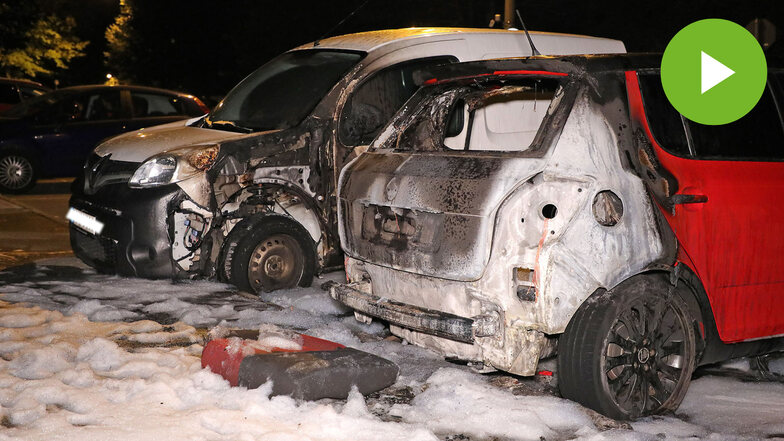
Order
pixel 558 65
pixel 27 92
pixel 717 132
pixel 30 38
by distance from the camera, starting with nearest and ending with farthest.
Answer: pixel 558 65, pixel 717 132, pixel 27 92, pixel 30 38

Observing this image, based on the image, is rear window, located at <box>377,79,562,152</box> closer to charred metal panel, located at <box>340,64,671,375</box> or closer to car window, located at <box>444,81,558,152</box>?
car window, located at <box>444,81,558,152</box>

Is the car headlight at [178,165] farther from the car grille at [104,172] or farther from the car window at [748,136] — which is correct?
the car window at [748,136]

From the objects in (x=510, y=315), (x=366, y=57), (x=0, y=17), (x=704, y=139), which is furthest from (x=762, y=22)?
(x=0, y=17)

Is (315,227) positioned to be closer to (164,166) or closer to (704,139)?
(164,166)

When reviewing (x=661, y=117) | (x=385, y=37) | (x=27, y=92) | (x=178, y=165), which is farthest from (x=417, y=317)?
(x=27, y=92)

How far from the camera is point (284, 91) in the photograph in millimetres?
7535

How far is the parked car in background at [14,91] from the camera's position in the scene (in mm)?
17719

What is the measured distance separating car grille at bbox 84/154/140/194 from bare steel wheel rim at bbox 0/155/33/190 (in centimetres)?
719

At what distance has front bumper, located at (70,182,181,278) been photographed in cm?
674

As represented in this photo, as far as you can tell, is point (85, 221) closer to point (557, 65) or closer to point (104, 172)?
point (104, 172)

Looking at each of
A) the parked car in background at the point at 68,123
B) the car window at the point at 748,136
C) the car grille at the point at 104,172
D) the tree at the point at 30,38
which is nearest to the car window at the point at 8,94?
the parked car in background at the point at 68,123

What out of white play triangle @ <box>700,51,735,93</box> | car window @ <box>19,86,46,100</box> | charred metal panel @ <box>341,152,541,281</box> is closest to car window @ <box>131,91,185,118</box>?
car window @ <box>19,86,46,100</box>

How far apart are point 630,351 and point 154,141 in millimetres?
4214

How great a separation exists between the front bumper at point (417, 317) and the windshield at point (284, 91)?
210 cm
